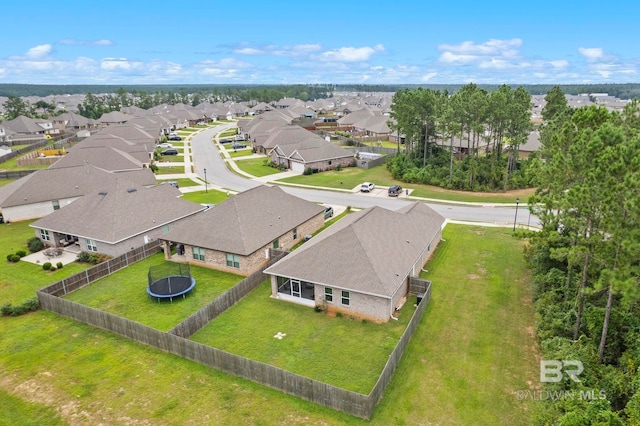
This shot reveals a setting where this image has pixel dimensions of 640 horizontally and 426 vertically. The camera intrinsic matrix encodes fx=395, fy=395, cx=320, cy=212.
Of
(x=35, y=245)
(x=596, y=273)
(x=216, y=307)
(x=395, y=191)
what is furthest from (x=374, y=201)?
(x=35, y=245)

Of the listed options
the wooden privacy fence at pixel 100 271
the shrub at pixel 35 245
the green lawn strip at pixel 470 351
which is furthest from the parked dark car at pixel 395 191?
the shrub at pixel 35 245

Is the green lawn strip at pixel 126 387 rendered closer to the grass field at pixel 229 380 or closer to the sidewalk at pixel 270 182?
the grass field at pixel 229 380

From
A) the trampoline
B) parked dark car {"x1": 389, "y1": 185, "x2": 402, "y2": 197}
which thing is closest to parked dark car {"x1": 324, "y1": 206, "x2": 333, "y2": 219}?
parked dark car {"x1": 389, "y1": 185, "x2": 402, "y2": 197}

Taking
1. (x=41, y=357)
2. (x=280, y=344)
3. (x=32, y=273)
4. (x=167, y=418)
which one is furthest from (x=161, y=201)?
(x=167, y=418)

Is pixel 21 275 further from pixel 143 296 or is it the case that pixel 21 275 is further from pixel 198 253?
pixel 198 253

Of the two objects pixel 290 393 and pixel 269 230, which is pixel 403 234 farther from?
pixel 290 393

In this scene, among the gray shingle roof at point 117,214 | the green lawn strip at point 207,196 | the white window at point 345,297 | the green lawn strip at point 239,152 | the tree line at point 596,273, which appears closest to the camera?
the tree line at point 596,273

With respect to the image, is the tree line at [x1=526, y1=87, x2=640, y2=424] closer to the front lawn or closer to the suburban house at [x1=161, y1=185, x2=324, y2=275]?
the suburban house at [x1=161, y1=185, x2=324, y2=275]
